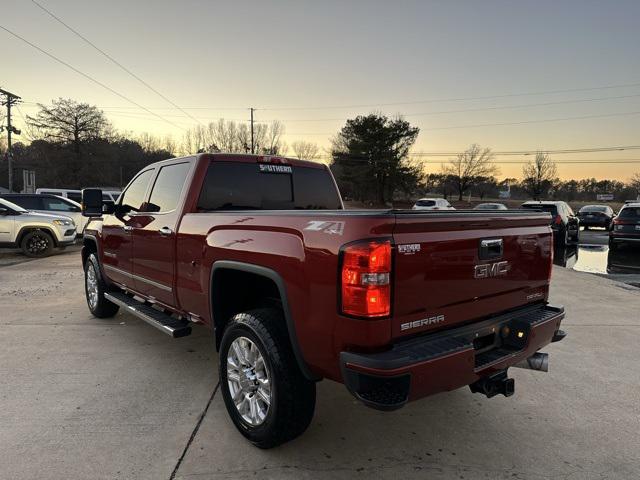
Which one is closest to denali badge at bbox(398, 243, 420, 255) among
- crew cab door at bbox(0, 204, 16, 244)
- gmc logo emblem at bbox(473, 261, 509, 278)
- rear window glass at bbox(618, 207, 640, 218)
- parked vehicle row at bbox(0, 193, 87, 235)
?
gmc logo emblem at bbox(473, 261, 509, 278)

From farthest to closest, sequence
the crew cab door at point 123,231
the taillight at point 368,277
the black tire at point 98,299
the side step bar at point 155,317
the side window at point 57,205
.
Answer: the side window at point 57,205 → the black tire at point 98,299 → the crew cab door at point 123,231 → the side step bar at point 155,317 → the taillight at point 368,277

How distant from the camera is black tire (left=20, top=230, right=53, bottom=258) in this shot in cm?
1226

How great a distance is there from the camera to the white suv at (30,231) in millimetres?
12094

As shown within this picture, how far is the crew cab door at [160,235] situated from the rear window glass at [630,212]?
14.6 m

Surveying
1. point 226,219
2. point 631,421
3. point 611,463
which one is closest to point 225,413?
point 226,219

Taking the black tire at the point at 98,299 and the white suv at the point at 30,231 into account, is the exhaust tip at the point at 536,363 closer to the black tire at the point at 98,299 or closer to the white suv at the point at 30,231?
the black tire at the point at 98,299

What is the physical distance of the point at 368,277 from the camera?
7.12ft

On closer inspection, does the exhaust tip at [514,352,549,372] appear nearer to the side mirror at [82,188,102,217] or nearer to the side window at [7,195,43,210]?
the side mirror at [82,188,102,217]

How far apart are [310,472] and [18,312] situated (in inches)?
222

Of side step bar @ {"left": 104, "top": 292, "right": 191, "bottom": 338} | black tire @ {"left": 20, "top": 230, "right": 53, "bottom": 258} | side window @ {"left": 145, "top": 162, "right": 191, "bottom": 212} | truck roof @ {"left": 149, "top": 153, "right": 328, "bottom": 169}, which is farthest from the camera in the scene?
black tire @ {"left": 20, "top": 230, "right": 53, "bottom": 258}

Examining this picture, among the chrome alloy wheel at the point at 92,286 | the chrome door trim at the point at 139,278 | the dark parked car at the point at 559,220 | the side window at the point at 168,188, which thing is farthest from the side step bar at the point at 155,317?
the dark parked car at the point at 559,220

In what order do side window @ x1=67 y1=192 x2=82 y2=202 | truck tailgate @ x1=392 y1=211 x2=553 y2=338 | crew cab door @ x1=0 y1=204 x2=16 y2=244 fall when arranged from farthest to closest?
side window @ x1=67 y1=192 x2=82 y2=202, crew cab door @ x1=0 y1=204 x2=16 y2=244, truck tailgate @ x1=392 y1=211 x2=553 y2=338

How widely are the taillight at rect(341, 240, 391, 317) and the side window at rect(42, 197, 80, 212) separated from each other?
52.4 ft

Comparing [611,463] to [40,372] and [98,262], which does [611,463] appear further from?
[98,262]
